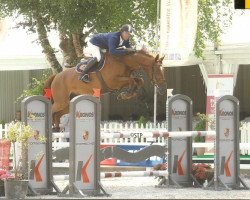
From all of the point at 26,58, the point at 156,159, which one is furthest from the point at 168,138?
the point at 26,58

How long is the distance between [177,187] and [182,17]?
6.56 meters

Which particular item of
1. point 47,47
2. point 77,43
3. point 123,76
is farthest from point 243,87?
point 123,76

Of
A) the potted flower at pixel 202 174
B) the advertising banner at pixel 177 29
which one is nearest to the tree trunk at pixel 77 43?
the advertising banner at pixel 177 29

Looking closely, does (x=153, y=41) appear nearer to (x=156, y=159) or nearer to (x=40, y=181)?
(x=156, y=159)

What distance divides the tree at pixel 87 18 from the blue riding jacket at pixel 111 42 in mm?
7307

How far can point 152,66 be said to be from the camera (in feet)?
51.3

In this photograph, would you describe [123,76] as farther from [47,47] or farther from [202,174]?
[47,47]

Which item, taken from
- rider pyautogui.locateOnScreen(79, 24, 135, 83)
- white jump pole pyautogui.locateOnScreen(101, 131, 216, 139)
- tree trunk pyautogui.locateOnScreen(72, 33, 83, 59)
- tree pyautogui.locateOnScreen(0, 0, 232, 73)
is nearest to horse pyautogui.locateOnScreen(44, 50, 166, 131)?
rider pyautogui.locateOnScreen(79, 24, 135, 83)

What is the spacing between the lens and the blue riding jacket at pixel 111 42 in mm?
15578

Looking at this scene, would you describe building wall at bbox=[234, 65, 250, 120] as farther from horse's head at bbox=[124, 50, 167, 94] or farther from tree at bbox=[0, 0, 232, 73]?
horse's head at bbox=[124, 50, 167, 94]

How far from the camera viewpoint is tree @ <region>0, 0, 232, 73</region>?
2372 centimetres

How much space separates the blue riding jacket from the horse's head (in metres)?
0.25

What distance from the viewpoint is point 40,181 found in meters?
13.4

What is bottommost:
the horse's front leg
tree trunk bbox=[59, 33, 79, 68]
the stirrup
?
the horse's front leg
